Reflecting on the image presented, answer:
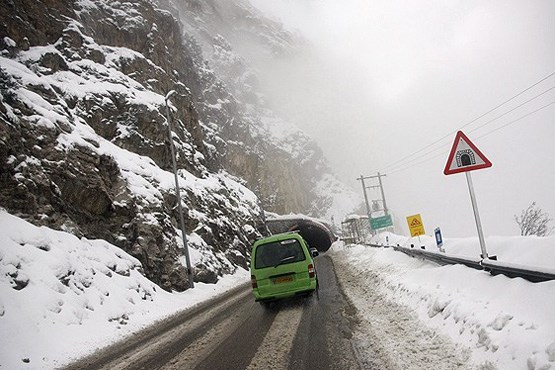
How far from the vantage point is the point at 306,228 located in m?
71.3

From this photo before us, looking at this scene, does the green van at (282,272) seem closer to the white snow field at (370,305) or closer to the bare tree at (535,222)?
the white snow field at (370,305)

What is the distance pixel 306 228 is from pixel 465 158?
6507cm

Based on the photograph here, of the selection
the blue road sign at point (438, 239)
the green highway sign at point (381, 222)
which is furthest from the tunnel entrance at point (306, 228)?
the blue road sign at point (438, 239)

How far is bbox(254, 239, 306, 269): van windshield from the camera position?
924 centimetres

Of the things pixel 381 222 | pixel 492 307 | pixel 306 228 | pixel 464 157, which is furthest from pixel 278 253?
pixel 306 228

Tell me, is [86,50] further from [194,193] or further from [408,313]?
[408,313]

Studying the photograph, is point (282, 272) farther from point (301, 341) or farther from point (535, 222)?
point (535, 222)

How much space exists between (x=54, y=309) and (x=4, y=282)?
1412 millimetres

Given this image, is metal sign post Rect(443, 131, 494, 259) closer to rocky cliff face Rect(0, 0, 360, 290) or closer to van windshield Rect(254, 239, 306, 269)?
van windshield Rect(254, 239, 306, 269)

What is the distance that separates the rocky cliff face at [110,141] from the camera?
47.3 ft

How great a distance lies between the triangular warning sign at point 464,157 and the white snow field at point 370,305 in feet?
6.58

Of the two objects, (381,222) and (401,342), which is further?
(381,222)

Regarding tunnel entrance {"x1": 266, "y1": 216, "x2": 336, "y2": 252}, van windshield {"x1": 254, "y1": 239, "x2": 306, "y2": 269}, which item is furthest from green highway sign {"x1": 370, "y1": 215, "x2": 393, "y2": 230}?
van windshield {"x1": 254, "y1": 239, "x2": 306, "y2": 269}

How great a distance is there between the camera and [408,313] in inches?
249
